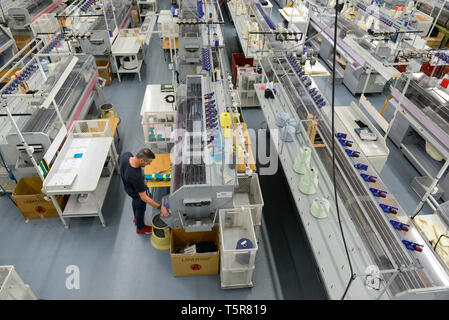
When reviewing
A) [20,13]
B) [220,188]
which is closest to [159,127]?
[220,188]

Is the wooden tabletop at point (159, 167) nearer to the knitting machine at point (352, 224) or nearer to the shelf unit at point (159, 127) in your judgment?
the shelf unit at point (159, 127)

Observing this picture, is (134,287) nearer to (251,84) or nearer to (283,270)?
(283,270)

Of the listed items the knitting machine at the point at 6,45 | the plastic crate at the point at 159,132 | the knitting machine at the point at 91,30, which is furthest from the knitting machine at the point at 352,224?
the knitting machine at the point at 6,45

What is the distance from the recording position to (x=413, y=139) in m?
6.64

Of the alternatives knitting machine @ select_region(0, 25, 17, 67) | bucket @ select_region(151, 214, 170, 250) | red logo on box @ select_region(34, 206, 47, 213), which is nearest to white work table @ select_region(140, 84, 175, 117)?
bucket @ select_region(151, 214, 170, 250)

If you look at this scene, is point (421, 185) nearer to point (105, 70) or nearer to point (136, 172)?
point (136, 172)

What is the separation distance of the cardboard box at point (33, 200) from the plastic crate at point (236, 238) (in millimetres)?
2931

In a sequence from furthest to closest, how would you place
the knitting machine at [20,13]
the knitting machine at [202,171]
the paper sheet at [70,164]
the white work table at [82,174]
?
the knitting machine at [20,13] < the paper sheet at [70,164] < the white work table at [82,174] < the knitting machine at [202,171]

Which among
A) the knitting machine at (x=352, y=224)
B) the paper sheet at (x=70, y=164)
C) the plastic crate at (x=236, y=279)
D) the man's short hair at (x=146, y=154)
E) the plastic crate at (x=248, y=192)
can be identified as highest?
the man's short hair at (x=146, y=154)

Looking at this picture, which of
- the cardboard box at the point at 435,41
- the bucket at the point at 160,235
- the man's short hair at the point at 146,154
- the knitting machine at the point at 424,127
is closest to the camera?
the man's short hair at the point at 146,154

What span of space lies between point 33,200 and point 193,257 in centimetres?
294

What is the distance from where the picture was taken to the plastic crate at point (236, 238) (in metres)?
3.81
